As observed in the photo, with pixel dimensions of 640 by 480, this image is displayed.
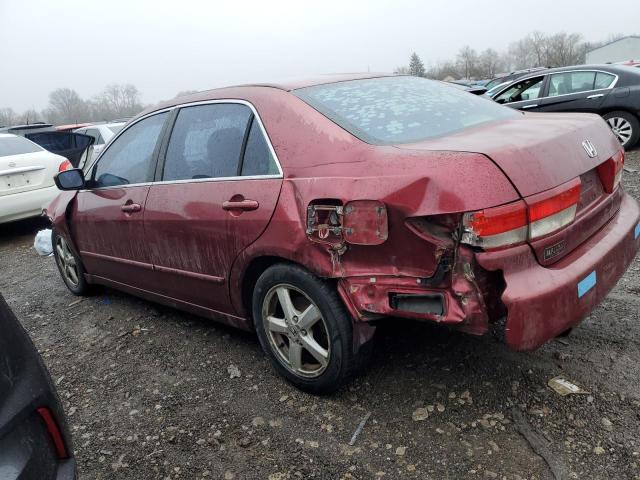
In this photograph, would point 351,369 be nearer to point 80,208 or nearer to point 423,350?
point 423,350

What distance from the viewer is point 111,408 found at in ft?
9.44

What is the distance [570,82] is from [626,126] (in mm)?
1177

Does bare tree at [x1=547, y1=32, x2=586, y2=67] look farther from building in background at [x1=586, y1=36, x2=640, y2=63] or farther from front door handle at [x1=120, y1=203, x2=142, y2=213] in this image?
front door handle at [x1=120, y1=203, x2=142, y2=213]

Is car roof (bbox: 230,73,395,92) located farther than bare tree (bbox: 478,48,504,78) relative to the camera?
No

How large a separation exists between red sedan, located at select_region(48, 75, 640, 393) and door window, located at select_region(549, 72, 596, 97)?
6.54 metres

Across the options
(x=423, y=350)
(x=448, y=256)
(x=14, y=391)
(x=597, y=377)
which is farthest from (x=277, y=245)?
(x=597, y=377)

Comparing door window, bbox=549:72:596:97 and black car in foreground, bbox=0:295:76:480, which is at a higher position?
black car in foreground, bbox=0:295:76:480

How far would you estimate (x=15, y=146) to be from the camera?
25.4 feet

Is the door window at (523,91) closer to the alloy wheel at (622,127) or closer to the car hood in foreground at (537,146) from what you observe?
the alloy wheel at (622,127)

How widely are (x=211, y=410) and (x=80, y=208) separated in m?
2.23

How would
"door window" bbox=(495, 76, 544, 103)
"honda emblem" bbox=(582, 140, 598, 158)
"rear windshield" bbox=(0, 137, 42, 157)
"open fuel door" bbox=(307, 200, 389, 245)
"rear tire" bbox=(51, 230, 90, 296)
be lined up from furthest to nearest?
"door window" bbox=(495, 76, 544, 103), "rear windshield" bbox=(0, 137, 42, 157), "rear tire" bbox=(51, 230, 90, 296), "honda emblem" bbox=(582, 140, 598, 158), "open fuel door" bbox=(307, 200, 389, 245)

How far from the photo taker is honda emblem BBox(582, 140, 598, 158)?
237 cm

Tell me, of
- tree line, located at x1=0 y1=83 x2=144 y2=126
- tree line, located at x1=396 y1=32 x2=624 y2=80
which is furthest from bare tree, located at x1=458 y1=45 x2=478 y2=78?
tree line, located at x1=0 y1=83 x2=144 y2=126

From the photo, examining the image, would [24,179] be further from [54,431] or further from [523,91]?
[523,91]
